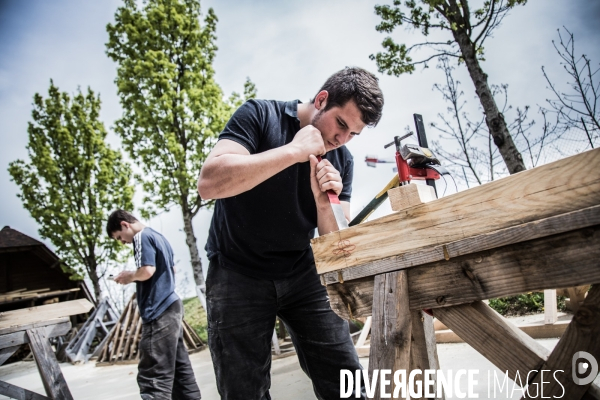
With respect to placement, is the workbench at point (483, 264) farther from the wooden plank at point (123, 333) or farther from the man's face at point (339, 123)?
the wooden plank at point (123, 333)

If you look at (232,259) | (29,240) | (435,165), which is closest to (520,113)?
Result: (435,165)

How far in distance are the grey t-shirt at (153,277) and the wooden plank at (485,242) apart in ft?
9.14

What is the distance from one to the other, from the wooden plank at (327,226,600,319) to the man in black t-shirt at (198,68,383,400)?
705mm

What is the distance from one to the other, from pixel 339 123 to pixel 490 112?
4.93 m

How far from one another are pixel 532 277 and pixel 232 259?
135 cm

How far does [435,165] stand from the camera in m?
1.56

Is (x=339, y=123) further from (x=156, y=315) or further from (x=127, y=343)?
(x=127, y=343)

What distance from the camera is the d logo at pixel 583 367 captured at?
81 cm

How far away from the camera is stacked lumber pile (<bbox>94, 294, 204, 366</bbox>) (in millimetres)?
7805

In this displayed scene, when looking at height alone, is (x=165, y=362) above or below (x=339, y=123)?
below

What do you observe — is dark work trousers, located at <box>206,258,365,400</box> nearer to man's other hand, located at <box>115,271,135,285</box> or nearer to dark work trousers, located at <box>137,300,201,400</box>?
dark work trousers, located at <box>137,300,201,400</box>

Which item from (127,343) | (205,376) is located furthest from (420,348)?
(127,343)

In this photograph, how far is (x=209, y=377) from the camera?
16.9 feet

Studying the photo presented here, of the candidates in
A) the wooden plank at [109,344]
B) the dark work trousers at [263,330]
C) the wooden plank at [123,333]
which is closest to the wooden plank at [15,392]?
the dark work trousers at [263,330]
